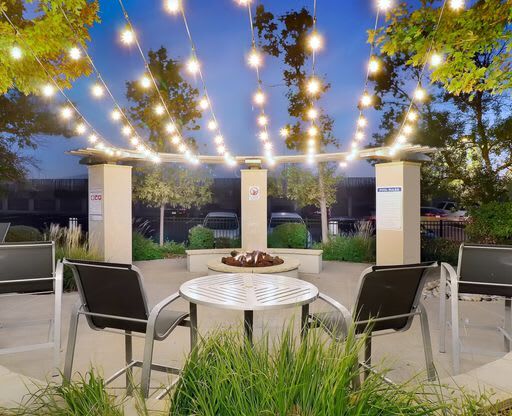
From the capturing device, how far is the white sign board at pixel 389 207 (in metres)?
7.05

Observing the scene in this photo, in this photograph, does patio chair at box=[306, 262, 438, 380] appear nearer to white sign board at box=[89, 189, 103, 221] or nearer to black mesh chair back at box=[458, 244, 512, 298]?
black mesh chair back at box=[458, 244, 512, 298]

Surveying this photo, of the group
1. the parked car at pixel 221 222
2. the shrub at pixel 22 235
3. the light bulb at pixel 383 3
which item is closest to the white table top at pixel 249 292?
the light bulb at pixel 383 3

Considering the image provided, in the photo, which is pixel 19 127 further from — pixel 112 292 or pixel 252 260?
pixel 112 292

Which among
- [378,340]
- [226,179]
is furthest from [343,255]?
[226,179]

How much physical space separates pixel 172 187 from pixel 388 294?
10463 millimetres

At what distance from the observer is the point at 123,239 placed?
7797 mm

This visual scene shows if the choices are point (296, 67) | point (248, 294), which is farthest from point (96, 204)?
point (296, 67)

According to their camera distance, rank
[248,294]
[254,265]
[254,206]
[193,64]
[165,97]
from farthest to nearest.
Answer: [165,97] < [254,206] < [254,265] < [193,64] < [248,294]

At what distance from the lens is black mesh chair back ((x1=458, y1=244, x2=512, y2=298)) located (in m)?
3.31

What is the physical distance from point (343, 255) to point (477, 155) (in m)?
5.36

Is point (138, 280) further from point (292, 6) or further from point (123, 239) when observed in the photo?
point (292, 6)

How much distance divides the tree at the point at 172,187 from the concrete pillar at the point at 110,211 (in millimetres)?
3713

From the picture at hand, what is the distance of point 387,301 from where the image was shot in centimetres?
253

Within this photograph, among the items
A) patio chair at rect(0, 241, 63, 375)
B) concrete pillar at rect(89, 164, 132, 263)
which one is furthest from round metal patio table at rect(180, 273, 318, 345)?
concrete pillar at rect(89, 164, 132, 263)
